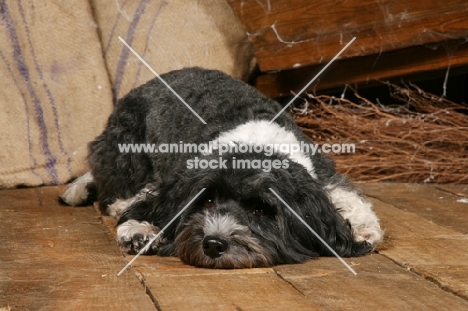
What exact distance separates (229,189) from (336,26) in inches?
110

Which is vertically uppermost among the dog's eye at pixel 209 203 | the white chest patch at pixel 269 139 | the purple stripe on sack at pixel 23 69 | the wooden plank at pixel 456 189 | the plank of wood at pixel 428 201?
the purple stripe on sack at pixel 23 69

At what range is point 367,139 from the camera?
6832 mm

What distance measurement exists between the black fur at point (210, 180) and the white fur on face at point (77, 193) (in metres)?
0.13

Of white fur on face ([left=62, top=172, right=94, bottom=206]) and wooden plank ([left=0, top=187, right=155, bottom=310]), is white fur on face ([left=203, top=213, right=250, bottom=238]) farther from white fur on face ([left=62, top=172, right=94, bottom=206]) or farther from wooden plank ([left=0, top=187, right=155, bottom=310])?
white fur on face ([left=62, top=172, right=94, bottom=206])

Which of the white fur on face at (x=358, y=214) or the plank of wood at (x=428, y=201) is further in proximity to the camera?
the plank of wood at (x=428, y=201)

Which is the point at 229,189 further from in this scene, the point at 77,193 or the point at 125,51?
the point at 125,51

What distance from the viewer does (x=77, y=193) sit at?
5938mm

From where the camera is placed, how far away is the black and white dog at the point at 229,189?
411 centimetres

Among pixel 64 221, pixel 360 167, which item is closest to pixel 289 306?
pixel 64 221

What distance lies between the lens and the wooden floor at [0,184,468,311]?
3.40 meters

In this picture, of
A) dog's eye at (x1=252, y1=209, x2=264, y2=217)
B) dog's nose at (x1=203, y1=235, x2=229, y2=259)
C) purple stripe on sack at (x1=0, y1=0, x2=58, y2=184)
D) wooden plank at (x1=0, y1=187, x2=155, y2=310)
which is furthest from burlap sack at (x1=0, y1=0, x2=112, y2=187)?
dog's nose at (x1=203, y1=235, x2=229, y2=259)

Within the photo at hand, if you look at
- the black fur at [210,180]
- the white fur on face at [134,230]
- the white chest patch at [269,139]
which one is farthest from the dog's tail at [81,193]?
the white chest patch at [269,139]

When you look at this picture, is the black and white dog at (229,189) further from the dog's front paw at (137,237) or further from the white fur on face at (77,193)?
the white fur on face at (77,193)

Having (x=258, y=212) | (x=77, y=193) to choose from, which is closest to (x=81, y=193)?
(x=77, y=193)
